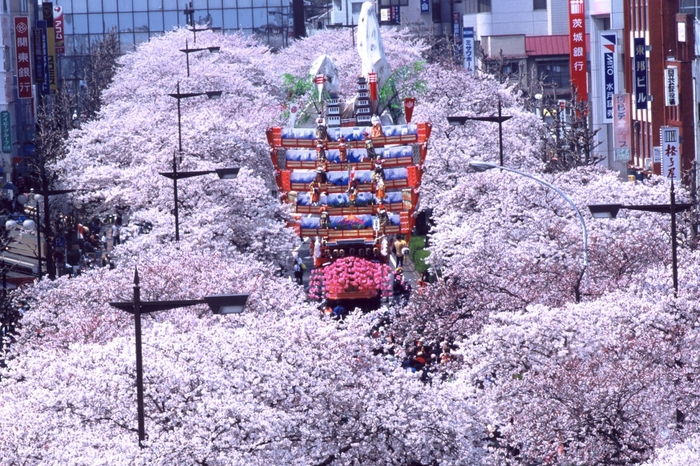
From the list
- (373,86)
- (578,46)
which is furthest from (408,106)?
(578,46)

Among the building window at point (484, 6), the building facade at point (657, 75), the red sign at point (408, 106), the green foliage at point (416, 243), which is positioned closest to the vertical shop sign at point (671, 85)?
the building facade at point (657, 75)

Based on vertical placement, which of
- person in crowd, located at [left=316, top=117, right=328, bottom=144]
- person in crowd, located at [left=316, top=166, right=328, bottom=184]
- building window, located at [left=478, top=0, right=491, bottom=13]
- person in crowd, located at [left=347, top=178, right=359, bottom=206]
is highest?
building window, located at [left=478, top=0, right=491, bottom=13]

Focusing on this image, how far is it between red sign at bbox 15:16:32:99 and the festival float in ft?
80.6

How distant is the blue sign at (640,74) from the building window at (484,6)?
62.9m

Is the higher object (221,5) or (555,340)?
(221,5)

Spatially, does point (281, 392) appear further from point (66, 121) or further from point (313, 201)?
point (66, 121)

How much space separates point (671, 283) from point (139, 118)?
37961 mm

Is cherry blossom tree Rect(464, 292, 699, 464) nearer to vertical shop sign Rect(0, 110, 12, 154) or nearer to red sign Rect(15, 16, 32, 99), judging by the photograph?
vertical shop sign Rect(0, 110, 12, 154)

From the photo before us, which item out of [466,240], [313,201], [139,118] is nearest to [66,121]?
[139,118]

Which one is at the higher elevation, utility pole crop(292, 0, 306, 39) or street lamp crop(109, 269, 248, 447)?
utility pole crop(292, 0, 306, 39)

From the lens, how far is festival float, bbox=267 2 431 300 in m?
49.4

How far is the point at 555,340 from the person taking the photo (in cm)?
2436

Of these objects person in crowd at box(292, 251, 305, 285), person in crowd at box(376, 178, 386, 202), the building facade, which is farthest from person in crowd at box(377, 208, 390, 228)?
the building facade

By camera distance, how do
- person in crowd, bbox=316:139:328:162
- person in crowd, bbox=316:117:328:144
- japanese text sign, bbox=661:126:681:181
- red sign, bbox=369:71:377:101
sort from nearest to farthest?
1. japanese text sign, bbox=661:126:681:181
2. person in crowd, bbox=316:139:328:162
3. person in crowd, bbox=316:117:328:144
4. red sign, bbox=369:71:377:101
